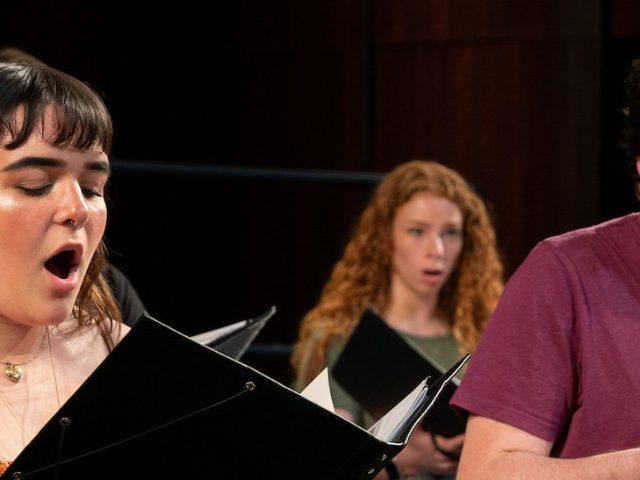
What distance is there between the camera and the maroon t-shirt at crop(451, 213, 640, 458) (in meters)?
1.48

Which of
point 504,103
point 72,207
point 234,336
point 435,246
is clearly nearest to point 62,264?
point 72,207

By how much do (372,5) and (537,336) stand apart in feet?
10.8

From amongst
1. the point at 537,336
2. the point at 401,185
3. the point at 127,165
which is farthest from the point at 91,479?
the point at 401,185

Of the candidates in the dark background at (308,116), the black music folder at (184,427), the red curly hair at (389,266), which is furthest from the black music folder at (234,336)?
the dark background at (308,116)

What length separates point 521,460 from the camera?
144cm

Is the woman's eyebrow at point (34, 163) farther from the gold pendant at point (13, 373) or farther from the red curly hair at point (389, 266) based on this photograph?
the red curly hair at point (389, 266)

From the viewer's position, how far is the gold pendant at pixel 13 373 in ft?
4.61

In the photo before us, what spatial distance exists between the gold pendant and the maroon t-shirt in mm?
570

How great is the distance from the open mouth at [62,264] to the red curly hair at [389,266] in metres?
1.54

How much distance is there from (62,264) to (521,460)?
622 mm

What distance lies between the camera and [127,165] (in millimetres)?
2832

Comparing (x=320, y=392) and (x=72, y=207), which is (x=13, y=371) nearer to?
(x=72, y=207)

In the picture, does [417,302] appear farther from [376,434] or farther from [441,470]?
[376,434]

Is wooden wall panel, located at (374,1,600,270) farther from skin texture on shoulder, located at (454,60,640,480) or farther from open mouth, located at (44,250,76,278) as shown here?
open mouth, located at (44,250,76,278)
